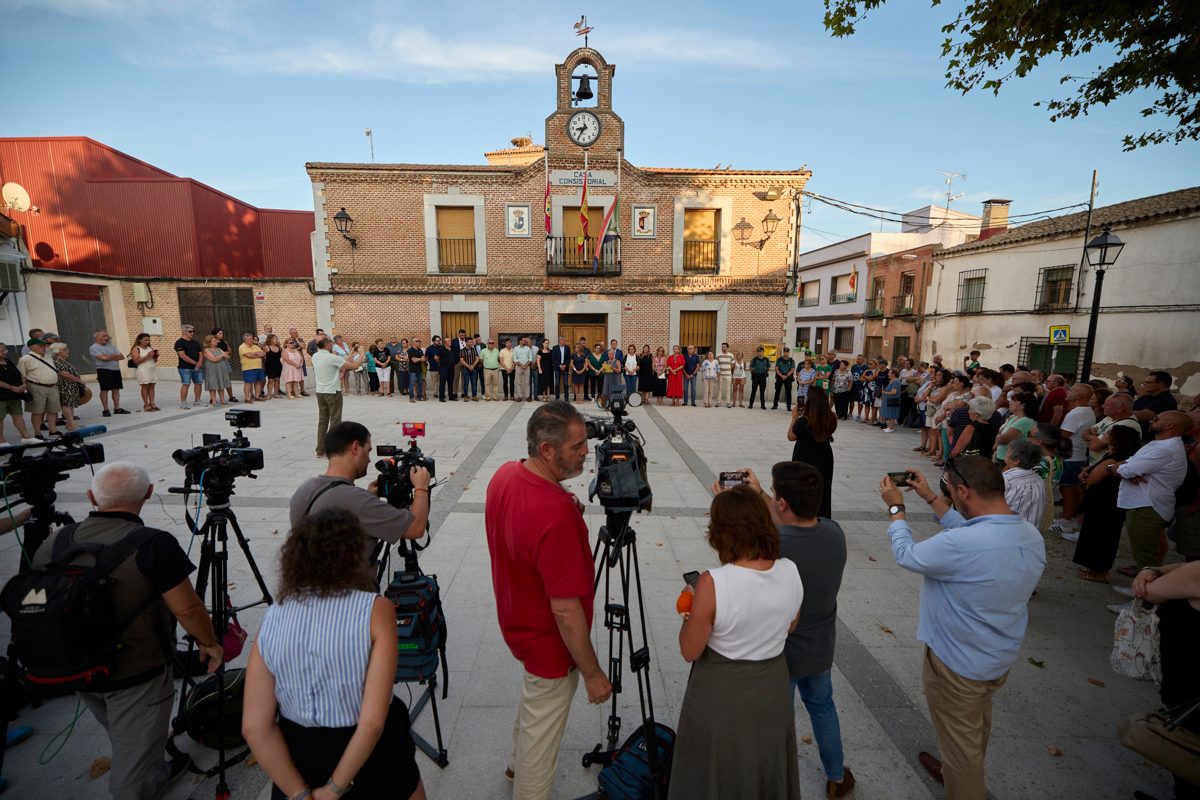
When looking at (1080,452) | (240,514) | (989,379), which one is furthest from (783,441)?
(240,514)

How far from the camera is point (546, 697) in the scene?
2.06 m

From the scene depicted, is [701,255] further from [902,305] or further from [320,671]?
[320,671]

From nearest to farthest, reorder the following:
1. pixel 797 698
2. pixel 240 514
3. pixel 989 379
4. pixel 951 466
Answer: pixel 951 466 < pixel 797 698 < pixel 240 514 < pixel 989 379

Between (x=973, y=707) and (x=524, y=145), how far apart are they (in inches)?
1057

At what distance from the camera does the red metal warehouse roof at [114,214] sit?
54.5 ft

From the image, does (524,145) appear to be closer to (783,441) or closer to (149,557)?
(783,441)

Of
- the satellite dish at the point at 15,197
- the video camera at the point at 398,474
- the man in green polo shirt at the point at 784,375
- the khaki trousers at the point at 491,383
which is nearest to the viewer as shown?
the video camera at the point at 398,474

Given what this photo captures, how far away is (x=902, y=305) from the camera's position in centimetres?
2366

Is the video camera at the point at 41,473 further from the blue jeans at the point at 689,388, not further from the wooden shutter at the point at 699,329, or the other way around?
the wooden shutter at the point at 699,329

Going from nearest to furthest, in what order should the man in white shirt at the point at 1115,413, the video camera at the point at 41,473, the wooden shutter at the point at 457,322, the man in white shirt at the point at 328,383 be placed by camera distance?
the video camera at the point at 41,473 → the man in white shirt at the point at 1115,413 → the man in white shirt at the point at 328,383 → the wooden shutter at the point at 457,322

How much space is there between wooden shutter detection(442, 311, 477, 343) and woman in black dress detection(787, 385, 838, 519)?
44.7ft

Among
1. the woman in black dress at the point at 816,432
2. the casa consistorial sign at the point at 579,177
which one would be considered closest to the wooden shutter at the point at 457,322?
the casa consistorial sign at the point at 579,177

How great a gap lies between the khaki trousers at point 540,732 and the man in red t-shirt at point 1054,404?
832 cm

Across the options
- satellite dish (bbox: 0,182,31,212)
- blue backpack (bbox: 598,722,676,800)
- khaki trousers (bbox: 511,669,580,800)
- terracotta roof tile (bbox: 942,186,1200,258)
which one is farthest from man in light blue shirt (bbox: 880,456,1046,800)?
satellite dish (bbox: 0,182,31,212)
